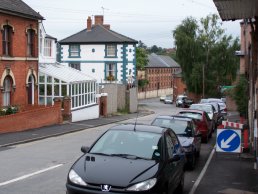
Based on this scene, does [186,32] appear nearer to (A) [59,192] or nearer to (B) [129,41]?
(B) [129,41]

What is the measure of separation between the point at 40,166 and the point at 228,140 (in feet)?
19.3

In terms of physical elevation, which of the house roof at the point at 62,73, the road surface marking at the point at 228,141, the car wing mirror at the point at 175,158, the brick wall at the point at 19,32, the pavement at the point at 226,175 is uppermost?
the brick wall at the point at 19,32

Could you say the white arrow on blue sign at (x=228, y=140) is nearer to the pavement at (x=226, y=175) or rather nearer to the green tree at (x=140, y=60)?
the pavement at (x=226, y=175)

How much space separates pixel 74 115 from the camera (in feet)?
123

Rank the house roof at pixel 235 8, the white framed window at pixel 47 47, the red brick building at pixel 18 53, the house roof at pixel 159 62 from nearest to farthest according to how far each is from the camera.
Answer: the house roof at pixel 235 8 < the red brick building at pixel 18 53 < the white framed window at pixel 47 47 < the house roof at pixel 159 62

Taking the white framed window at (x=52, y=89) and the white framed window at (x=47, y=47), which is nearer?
the white framed window at (x=52, y=89)

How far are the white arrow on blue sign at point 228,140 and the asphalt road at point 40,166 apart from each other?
1071mm

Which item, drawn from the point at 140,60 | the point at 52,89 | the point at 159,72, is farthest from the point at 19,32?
the point at 159,72

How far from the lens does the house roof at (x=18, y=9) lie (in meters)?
30.8

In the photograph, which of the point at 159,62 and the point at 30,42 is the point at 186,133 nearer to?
the point at 30,42

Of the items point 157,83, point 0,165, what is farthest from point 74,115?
point 157,83

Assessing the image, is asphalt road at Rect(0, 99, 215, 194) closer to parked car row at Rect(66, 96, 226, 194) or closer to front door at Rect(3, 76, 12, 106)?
parked car row at Rect(66, 96, 226, 194)

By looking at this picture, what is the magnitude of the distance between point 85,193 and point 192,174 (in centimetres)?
683

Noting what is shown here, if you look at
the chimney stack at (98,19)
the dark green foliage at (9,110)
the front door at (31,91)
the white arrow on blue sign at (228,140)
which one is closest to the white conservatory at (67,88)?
the front door at (31,91)
